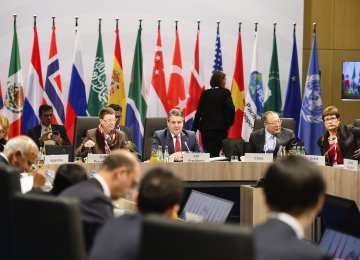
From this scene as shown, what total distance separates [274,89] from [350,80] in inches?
58.0

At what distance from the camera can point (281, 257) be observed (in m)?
2.23

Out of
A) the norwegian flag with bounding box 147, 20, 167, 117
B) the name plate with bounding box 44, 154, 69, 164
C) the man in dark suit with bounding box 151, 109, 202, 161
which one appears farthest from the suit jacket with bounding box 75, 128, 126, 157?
the norwegian flag with bounding box 147, 20, 167, 117

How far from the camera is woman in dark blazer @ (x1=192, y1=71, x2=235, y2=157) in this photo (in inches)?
371

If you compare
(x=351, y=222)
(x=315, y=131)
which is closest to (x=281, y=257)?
(x=351, y=222)

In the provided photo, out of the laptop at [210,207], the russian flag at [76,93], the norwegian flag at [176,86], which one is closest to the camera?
the laptop at [210,207]

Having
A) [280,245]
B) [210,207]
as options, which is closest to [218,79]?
[210,207]

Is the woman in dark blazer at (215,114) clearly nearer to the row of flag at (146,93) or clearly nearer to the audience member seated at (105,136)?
the row of flag at (146,93)

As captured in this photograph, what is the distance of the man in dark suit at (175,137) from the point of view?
7398 mm

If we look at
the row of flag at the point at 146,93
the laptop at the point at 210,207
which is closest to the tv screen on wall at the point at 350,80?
the row of flag at the point at 146,93

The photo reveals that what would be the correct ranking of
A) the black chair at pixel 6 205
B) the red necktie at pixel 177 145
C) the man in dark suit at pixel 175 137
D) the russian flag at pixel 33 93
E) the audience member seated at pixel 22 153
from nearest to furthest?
the black chair at pixel 6 205 → the audience member seated at pixel 22 153 → the man in dark suit at pixel 175 137 → the red necktie at pixel 177 145 → the russian flag at pixel 33 93

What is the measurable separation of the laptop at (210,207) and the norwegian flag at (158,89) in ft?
16.6

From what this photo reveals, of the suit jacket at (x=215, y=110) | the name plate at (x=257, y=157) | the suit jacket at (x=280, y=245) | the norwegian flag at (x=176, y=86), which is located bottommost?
the name plate at (x=257, y=157)

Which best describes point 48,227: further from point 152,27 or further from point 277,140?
point 152,27

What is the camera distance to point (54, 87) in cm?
978
